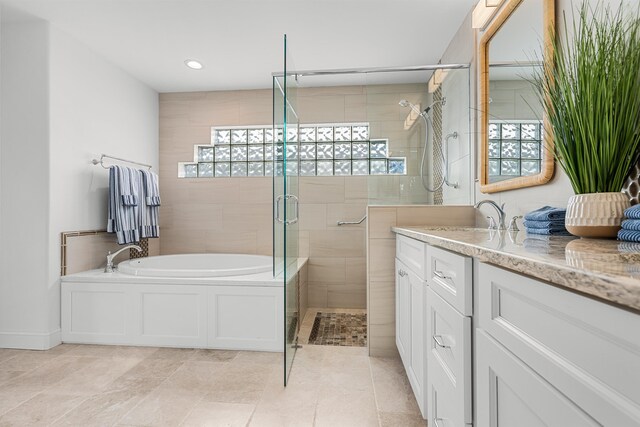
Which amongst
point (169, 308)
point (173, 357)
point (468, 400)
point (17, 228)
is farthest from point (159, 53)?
point (468, 400)

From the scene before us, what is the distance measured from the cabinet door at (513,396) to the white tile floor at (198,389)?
948mm

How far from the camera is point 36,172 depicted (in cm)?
245

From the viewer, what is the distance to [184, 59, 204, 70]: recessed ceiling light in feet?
10.1

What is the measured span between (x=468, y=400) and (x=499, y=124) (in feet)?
4.84

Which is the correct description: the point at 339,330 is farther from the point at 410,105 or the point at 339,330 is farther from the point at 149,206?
the point at 149,206

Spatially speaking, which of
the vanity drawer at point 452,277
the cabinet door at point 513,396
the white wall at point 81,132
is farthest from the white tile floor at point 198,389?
the cabinet door at point 513,396

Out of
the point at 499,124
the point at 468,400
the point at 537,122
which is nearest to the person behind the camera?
the point at 468,400

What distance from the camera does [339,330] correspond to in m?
2.86

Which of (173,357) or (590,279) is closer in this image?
(590,279)

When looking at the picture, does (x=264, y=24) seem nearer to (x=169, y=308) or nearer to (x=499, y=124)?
(x=499, y=124)

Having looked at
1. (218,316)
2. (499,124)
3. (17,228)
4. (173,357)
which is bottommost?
(173,357)

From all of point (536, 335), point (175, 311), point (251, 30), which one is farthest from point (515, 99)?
point (175, 311)

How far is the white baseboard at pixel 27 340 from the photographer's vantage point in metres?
2.44

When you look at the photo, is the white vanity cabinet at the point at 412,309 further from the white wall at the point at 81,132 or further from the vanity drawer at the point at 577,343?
the white wall at the point at 81,132
